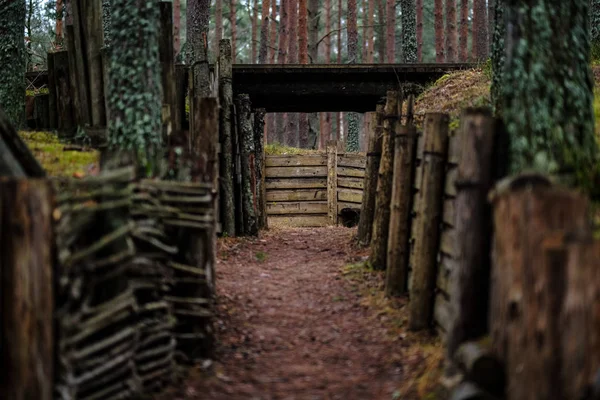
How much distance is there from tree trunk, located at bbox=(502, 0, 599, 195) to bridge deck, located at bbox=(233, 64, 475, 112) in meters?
7.74

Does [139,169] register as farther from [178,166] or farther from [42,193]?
[42,193]

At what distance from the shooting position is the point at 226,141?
10.6m

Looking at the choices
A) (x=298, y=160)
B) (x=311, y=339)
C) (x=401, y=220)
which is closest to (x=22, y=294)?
(x=311, y=339)

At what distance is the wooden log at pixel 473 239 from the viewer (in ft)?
14.0

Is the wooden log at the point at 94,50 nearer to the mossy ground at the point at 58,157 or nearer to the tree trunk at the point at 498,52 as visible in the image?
the mossy ground at the point at 58,157

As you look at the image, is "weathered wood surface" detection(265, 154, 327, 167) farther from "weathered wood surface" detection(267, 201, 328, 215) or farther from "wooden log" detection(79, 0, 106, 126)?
"wooden log" detection(79, 0, 106, 126)

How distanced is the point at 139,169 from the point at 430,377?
9.00 feet

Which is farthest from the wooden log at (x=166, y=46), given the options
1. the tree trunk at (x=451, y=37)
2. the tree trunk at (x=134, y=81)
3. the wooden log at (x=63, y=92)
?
the tree trunk at (x=451, y=37)

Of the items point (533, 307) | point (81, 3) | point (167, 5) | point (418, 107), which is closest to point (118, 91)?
point (167, 5)

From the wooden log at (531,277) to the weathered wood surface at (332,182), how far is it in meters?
11.9

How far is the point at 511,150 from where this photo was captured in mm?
4449

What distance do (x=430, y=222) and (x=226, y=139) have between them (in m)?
5.47

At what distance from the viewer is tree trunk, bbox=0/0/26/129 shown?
919cm

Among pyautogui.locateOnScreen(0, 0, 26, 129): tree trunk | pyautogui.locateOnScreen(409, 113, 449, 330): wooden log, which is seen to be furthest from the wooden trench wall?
pyautogui.locateOnScreen(409, 113, 449, 330): wooden log
